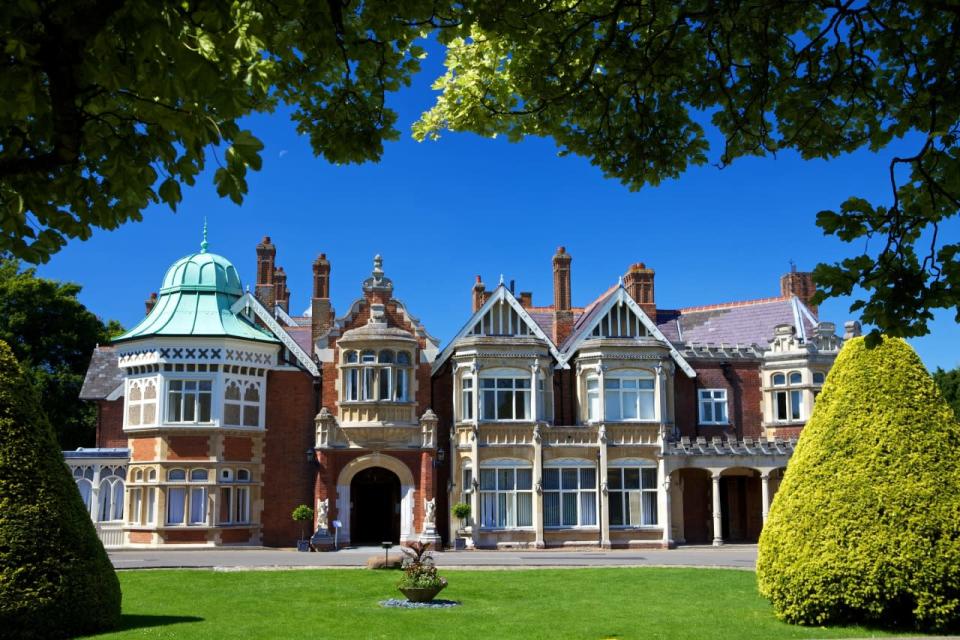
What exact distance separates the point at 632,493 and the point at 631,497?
0.15 m

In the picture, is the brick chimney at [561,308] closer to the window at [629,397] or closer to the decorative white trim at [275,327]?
the window at [629,397]

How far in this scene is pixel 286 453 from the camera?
3550cm

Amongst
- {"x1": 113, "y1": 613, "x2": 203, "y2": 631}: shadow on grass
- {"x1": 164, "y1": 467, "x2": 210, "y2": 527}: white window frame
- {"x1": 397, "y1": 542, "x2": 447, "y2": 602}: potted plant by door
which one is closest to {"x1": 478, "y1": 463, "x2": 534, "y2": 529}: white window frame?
{"x1": 164, "y1": 467, "x2": 210, "y2": 527}: white window frame

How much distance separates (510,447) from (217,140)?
99.6ft

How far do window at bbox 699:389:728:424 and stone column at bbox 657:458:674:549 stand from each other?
337 cm

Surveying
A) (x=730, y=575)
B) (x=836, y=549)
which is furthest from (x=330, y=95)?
(x=730, y=575)

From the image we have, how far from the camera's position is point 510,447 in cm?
3547

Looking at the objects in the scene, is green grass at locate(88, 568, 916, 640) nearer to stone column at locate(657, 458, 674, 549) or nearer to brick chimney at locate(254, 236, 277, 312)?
stone column at locate(657, 458, 674, 549)

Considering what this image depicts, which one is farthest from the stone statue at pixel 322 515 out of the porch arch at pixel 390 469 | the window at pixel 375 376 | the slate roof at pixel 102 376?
the slate roof at pixel 102 376

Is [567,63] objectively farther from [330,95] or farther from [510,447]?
[510,447]

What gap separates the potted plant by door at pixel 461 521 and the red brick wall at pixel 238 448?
25.1ft

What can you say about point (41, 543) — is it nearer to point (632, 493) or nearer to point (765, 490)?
point (632, 493)

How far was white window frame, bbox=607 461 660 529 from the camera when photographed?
36.2 meters

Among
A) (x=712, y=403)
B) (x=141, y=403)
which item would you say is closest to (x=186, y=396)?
(x=141, y=403)
